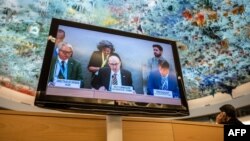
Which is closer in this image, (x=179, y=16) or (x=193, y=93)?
(x=179, y=16)

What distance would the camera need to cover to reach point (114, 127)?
80 centimetres

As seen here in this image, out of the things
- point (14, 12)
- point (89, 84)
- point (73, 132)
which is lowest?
point (73, 132)

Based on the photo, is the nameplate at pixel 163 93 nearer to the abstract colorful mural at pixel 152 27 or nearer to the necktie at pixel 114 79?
the necktie at pixel 114 79

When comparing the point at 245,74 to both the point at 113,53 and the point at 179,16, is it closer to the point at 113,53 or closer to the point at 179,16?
the point at 179,16

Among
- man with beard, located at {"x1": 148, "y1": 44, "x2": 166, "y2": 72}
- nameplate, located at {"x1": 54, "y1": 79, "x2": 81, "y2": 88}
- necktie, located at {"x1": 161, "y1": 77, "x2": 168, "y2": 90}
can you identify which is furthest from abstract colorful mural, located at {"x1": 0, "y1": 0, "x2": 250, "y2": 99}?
nameplate, located at {"x1": 54, "y1": 79, "x2": 81, "y2": 88}

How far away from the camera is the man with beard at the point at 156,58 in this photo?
0.96 m

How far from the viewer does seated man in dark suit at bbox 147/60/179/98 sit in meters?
0.91

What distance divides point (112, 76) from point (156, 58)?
0.76ft

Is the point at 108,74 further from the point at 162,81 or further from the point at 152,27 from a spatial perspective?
the point at 152,27

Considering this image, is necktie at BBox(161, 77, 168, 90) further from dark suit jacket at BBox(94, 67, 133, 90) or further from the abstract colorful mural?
the abstract colorful mural

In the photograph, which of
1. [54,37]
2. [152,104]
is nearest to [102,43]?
[54,37]

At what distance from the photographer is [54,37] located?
2.73 ft

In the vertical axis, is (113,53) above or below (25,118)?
above

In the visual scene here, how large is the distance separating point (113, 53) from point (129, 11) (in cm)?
267
